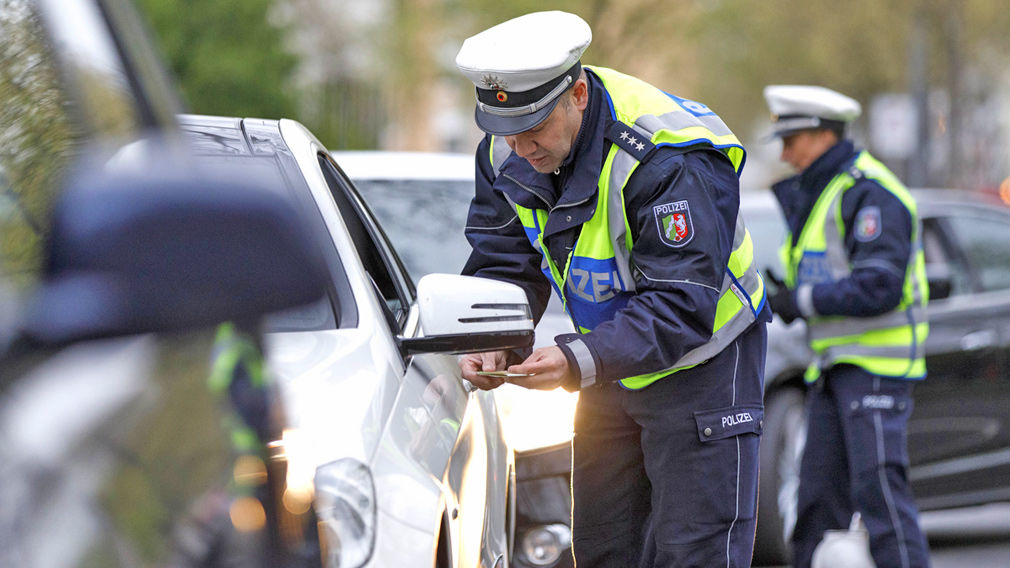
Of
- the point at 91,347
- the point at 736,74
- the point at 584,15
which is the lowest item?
the point at 736,74

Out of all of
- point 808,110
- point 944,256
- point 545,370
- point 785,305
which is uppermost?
point 545,370

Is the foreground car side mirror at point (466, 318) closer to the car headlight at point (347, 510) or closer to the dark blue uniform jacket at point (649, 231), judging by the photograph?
the dark blue uniform jacket at point (649, 231)

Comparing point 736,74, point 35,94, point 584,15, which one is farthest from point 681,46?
point 35,94

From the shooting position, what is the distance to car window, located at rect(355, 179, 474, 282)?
501 centimetres

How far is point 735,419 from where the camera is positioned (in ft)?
10.7

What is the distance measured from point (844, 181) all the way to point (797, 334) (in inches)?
44.1

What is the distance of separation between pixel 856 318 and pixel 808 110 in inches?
31.1

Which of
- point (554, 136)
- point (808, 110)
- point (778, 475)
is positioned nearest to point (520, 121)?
point (554, 136)

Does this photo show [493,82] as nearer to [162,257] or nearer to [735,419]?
[735,419]

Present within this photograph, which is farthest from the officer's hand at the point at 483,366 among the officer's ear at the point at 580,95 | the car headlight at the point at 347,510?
the car headlight at the point at 347,510

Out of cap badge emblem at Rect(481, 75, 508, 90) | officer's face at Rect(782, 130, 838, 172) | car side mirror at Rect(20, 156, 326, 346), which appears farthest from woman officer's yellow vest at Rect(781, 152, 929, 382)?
car side mirror at Rect(20, 156, 326, 346)

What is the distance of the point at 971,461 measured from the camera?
Result: 6238 mm

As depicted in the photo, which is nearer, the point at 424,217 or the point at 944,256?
the point at 424,217

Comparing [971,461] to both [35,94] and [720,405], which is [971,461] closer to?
[720,405]
